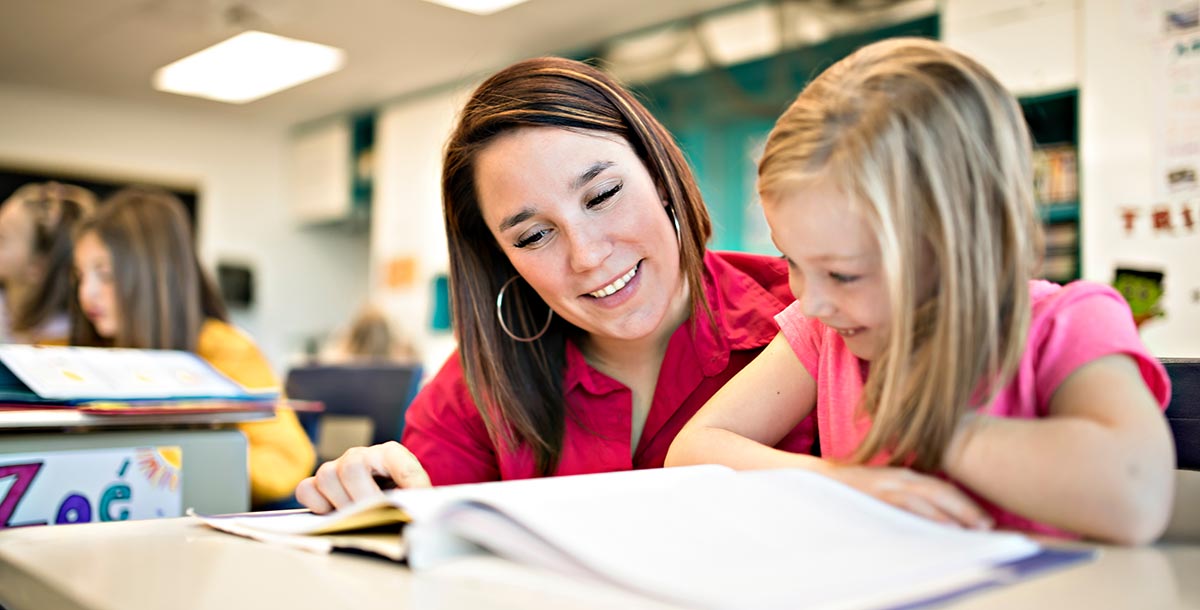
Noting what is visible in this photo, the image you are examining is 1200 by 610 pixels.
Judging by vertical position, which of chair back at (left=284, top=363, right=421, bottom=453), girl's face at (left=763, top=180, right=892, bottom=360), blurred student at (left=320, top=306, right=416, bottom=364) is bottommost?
blurred student at (left=320, top=306, right=416, bottom=364)

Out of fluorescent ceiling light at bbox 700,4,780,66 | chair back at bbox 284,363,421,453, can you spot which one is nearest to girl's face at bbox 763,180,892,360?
chair back at bbox 284,363,421,453

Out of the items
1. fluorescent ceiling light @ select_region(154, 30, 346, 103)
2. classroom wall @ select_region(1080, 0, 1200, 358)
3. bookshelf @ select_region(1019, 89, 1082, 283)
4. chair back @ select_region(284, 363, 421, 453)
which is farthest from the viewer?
fluorescent ceiling light @ select_region(154, 30, 346, 103)

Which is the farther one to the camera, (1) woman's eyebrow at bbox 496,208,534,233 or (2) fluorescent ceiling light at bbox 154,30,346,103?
(2) fluorescent ceiling light at bbox 154,30,346,103

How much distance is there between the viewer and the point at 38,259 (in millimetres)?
2850

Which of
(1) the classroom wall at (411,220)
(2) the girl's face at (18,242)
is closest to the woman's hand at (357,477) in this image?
(2) the girl's face at (18,242)

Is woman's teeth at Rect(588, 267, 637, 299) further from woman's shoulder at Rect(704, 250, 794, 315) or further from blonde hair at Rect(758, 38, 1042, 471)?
blonde hair at Rect(758, 38, 1042, 471)

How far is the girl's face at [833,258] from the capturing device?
68 cm

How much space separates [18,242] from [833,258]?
9.34 feet

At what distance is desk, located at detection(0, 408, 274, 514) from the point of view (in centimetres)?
128

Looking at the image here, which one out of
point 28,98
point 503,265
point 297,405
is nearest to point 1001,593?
point 503,265

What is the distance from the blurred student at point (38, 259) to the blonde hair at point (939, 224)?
8.18ft

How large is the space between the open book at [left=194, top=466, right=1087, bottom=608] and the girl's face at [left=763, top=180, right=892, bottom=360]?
0.13m

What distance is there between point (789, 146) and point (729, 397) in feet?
0.84

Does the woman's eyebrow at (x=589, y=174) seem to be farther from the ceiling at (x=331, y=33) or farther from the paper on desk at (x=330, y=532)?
the ceiling at (x=331, y=33)
